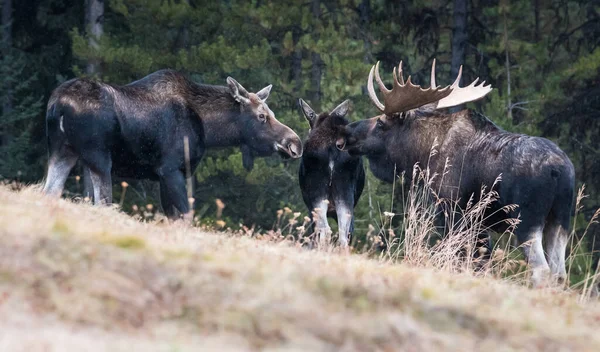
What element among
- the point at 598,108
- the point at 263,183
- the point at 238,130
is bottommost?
the point at 263,183

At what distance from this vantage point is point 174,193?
41.5 ft

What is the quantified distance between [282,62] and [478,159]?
16.2m

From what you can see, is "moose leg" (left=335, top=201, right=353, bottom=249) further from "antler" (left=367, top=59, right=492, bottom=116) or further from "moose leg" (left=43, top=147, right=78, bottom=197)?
"moose leg" (left=43, top=147, right=78, bottom=197)

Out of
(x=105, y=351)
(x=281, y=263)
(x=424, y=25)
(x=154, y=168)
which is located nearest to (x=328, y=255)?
(x=281, y=263)

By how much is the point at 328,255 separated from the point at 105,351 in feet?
11.1

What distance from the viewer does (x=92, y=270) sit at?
5.98 meters

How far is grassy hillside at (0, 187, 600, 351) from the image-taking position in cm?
547

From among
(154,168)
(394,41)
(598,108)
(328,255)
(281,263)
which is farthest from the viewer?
(394,41)

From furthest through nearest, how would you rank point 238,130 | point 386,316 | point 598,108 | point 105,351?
point 598,108, point 238,130, point 386,316, point 105,351

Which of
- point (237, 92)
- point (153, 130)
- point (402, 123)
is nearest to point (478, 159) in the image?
point (402, 123)

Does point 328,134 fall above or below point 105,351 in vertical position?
below

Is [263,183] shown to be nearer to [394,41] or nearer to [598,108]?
[394,41]

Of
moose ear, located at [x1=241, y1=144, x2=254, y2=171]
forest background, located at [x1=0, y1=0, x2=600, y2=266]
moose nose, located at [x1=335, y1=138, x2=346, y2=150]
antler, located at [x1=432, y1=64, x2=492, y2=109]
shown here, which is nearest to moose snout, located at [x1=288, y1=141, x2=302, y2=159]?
moose nose, located at [x1=335, y1=138, x2=346, y2=150]

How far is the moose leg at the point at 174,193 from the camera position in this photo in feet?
41.6
